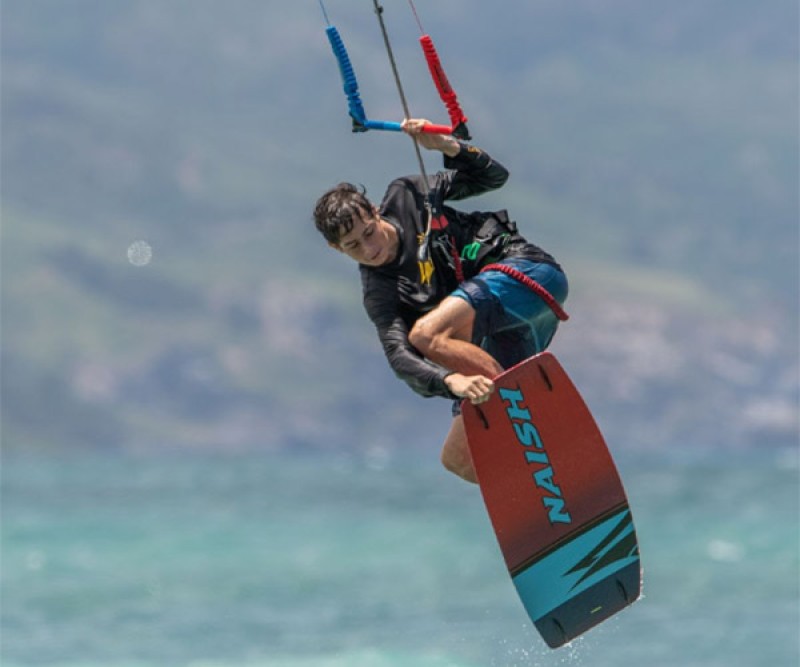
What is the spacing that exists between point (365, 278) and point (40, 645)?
50.4 feet

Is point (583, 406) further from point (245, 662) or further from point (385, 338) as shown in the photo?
point (245, 662)

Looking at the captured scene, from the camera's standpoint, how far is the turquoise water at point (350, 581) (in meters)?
24.0

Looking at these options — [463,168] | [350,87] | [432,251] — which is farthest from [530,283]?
[350,87]

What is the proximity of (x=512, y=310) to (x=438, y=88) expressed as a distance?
4.86ft

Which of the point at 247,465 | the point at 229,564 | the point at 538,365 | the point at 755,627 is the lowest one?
the point at 538,365

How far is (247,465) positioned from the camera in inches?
3809

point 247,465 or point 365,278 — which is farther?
point 247,465

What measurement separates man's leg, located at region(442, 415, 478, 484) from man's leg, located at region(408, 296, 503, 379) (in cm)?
70

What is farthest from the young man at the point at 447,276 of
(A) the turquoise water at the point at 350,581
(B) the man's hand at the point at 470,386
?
(A) the turquoise water at the point at 350,581

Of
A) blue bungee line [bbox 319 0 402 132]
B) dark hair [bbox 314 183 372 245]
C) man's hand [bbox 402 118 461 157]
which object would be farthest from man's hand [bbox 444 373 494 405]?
blue bungee line [bbox 319 0 402 132]

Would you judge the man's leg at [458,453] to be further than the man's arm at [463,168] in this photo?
Yes

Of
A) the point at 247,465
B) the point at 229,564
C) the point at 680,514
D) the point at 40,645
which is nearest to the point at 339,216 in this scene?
the point at 40,645

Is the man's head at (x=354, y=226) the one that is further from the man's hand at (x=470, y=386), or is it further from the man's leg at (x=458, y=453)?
the man's leg at (x=458, y=453)

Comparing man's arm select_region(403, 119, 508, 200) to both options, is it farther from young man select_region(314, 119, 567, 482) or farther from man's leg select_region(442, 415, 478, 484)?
man's leg select_region(442, 415, 478, 484)
